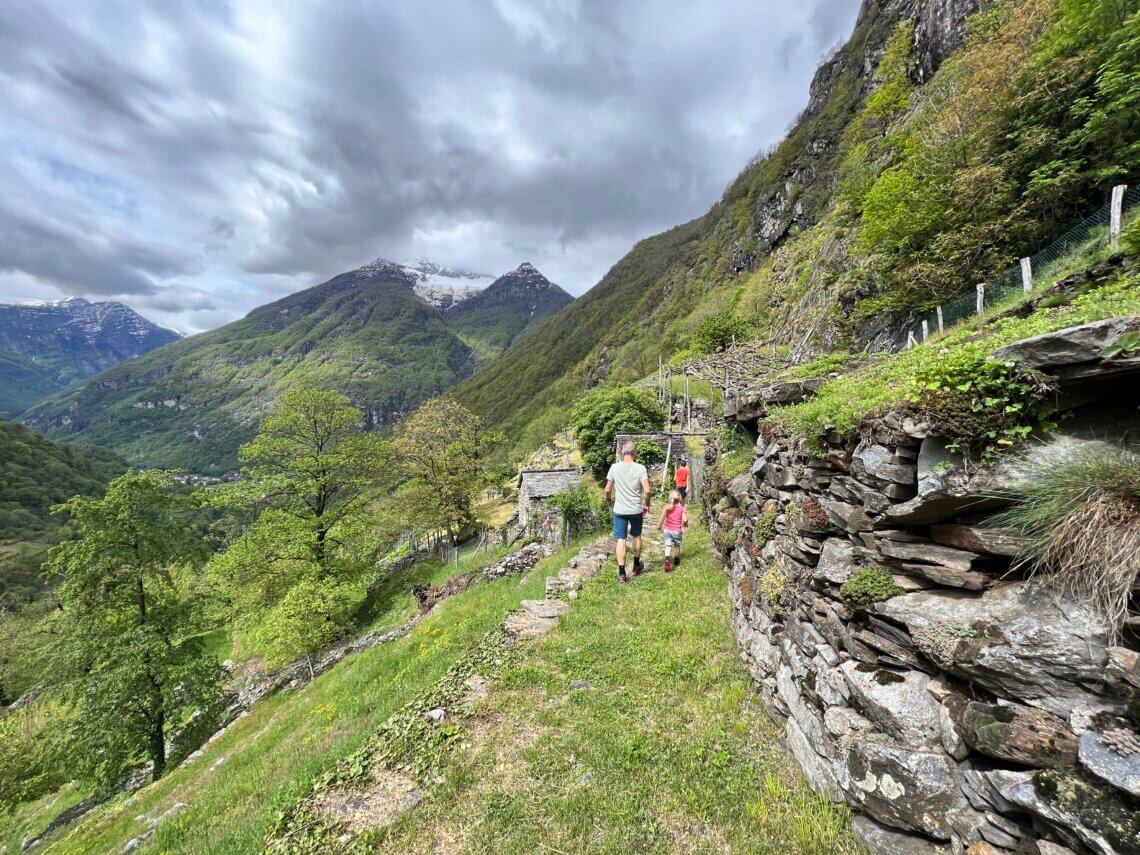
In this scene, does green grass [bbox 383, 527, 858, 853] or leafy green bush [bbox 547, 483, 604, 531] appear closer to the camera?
green grass [bbox 383, 527, 858, 853]

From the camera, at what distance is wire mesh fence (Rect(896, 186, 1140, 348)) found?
28.1 ft

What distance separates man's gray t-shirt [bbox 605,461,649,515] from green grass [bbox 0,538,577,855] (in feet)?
11.0

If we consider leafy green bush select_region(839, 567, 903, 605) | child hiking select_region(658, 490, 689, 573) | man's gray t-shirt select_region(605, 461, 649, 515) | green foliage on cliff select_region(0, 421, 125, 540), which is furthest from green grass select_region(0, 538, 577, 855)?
green foliage on cliff select_region(0, 421, 125, 540)

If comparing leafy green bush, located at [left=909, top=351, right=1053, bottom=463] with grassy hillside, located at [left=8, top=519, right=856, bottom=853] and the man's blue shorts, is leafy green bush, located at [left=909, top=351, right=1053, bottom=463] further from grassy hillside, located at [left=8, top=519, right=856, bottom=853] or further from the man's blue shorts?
the man's blue shorts

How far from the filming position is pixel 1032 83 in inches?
488

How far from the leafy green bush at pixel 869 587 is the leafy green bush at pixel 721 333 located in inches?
1586

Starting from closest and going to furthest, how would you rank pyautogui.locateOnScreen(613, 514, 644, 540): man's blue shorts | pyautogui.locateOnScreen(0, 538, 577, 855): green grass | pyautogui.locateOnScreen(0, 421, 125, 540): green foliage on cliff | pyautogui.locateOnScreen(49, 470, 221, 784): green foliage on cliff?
pyautogui.locateOnScreen(0, 538, 577, 855): green grass
pyautogui.locateOnScreen(613, 514, 644, 540): man's blue shorts
pyautogui.locateOnScreen(49, 470, 221, 784): green foliage on cliff
pyautogui.locateOnScreen(0, 421, 125, 540): green foliage on cliff

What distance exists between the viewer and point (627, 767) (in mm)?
4320

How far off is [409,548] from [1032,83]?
126 feet

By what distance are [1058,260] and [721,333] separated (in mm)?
32878

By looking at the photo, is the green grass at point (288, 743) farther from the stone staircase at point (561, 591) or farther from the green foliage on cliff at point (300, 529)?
the green foliage on cliff at point (300, 529)

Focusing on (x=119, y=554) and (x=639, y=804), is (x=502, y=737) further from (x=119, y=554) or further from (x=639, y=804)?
(x=119, y=554)

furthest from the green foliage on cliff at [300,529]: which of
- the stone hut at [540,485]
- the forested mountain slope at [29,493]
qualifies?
the forested mountain slope at [29,493]

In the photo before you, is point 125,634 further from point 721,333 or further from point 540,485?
point 721,333
